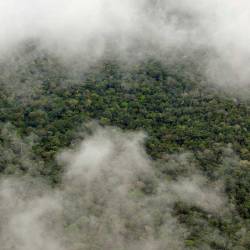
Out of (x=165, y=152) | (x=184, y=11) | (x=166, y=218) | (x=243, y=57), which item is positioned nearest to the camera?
(x=166, y=218)

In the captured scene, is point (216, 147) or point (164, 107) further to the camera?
point (164, 107)

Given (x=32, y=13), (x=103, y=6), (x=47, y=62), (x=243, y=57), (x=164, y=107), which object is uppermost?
(x=103, y=6)

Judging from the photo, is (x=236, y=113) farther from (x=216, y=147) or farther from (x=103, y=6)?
(x=103, y=6)

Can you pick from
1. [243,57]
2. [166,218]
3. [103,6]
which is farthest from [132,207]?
[103,6]

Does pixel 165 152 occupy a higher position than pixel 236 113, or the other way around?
pixel 236 113

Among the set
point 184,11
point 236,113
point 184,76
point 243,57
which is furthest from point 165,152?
point 184,11

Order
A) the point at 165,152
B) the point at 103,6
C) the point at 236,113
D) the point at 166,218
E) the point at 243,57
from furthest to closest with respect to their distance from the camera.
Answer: the point at 103,6 < the point at 243,57 < the point at 236,113 < the point at 165,152 < the point at 166,218
